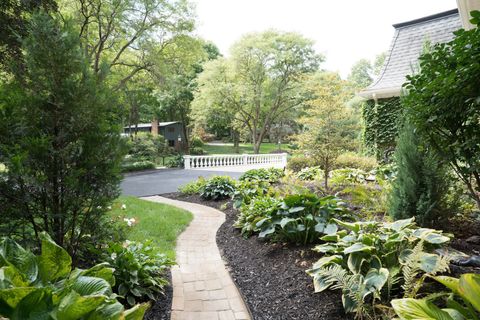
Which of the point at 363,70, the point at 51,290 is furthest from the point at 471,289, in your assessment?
the point at 363,70

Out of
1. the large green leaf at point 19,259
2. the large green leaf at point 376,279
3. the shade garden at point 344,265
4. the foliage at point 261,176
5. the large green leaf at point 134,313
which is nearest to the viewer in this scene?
the large green leaf at point 134,313

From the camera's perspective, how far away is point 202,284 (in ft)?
9.87

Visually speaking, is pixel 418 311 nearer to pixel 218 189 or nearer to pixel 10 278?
pixel 10 278

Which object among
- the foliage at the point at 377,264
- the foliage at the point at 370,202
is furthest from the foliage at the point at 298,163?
the foliage at the point at 377,264

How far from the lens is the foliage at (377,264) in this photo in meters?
2.04

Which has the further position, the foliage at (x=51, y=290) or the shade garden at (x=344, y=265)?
the shade garden at (x=344, y=265)

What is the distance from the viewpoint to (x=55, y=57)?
2473mm

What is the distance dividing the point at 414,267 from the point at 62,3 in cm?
1473

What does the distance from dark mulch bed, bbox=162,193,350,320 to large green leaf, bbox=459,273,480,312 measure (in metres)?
0.87

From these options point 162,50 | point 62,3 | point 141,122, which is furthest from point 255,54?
point 141,122

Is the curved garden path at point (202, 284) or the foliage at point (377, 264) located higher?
the foliage at point (377, 264)

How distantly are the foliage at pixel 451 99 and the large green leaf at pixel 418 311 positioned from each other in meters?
1.27

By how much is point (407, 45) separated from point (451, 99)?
9723mm

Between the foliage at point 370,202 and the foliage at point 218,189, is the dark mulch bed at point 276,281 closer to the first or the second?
the foliage at point 370,202
